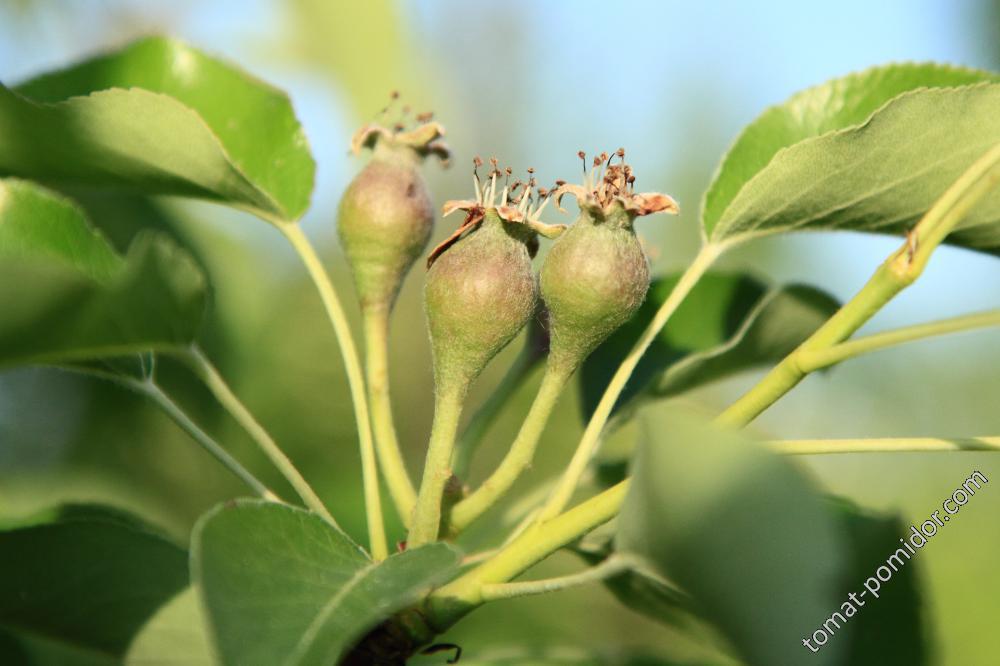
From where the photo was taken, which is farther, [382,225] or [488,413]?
[488,413]

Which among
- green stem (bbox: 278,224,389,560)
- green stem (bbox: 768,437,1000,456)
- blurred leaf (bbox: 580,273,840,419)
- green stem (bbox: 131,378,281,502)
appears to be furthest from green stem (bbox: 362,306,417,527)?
green stem (bbox: 768,437,1000,456)

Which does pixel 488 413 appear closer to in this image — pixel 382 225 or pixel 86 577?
pixel 382 225

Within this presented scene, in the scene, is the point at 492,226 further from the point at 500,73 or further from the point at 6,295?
the point at 500,73

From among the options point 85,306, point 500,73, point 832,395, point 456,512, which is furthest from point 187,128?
point 500,73

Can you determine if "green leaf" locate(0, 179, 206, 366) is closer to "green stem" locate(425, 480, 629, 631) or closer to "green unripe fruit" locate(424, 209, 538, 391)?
"green unripe fruit" locate(424, 209, 538, 391)

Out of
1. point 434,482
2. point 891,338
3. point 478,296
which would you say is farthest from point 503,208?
point 891,338

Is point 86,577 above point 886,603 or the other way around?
above
